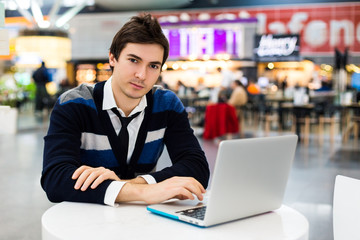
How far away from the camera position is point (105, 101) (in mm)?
1839

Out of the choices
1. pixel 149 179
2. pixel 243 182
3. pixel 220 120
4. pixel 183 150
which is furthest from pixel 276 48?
pixel 243 182

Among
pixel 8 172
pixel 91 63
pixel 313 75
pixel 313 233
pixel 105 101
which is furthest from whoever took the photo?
pixel 91 63

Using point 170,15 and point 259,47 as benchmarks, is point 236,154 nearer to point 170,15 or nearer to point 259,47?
point 259,47

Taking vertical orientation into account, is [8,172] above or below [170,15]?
below

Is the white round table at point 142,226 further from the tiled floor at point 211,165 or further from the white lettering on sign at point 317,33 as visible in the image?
the white lettering on sign at point 317,33

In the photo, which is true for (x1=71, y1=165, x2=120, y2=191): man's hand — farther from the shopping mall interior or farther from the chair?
the shopping mall interior

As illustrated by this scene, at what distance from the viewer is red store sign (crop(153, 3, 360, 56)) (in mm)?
19969

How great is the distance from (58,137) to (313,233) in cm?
252

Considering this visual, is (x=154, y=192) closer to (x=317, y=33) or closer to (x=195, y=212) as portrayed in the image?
(x=195, y=212)

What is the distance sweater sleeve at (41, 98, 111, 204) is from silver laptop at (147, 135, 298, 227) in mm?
247

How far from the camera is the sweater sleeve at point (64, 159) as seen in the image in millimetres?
1487

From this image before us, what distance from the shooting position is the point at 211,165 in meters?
6.34

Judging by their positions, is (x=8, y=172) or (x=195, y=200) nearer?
(x=195, y=200)

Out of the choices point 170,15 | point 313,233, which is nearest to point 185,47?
point 170,15
